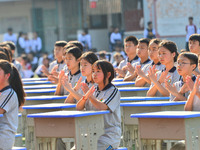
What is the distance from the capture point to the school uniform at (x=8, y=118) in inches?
200

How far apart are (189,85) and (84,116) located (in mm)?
1059

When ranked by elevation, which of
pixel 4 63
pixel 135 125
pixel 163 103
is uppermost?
pixel 4 63

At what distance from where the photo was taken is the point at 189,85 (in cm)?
529

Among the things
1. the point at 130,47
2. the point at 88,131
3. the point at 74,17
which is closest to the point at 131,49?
Answer: the point at 130,47

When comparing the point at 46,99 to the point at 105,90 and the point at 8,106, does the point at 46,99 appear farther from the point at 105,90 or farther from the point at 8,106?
the point at 8,106

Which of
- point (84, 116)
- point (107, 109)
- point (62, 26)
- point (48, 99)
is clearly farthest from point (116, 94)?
point (62, 26)

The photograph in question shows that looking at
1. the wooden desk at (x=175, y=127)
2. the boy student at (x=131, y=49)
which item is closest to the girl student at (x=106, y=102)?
the wooden desk at (x=175, y=127)

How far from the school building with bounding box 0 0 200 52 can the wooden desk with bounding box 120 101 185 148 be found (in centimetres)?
1460

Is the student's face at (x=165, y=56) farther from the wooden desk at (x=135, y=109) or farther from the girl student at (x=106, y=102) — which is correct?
the girl student at (x=106, y=102)

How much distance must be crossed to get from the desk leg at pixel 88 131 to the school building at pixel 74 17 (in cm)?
1586

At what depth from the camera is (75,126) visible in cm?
497

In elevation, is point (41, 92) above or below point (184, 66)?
below

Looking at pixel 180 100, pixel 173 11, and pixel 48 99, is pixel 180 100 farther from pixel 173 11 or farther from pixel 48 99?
pixel 173 11

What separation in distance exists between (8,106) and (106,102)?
3.12 ft
